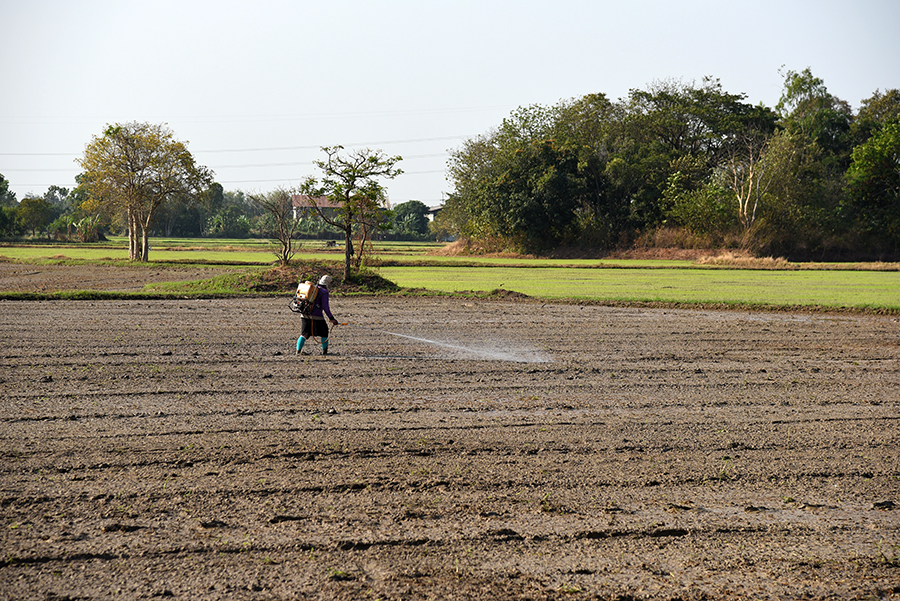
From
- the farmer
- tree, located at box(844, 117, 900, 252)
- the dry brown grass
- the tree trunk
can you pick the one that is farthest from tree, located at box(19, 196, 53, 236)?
tree, located at box(844, 117, 900, 252)

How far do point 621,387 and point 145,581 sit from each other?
22.0 feet

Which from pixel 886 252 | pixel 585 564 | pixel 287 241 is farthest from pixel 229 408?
pixel 886 252

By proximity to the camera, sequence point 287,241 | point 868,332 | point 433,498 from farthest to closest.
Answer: point 287,241
point 868,332
point 433,498

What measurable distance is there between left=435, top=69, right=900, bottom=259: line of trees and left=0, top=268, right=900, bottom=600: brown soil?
1722 inches

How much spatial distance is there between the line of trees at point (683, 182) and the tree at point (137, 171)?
25.0 meters

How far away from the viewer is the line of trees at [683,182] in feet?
174

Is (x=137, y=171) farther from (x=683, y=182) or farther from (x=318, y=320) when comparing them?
(x=683, y=182)

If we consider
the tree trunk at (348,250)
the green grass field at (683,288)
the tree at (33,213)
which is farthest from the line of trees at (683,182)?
the tree at (33,213)

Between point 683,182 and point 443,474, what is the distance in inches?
2141

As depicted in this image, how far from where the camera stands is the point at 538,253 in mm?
56969

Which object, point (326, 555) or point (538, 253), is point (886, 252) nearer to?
point (538, 253)

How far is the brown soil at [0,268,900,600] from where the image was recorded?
14.0 ft

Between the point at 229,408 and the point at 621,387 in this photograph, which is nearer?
the point at 229,408

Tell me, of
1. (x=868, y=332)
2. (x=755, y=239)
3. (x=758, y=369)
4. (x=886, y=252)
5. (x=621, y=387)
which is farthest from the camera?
A: (x=886, y=252)
